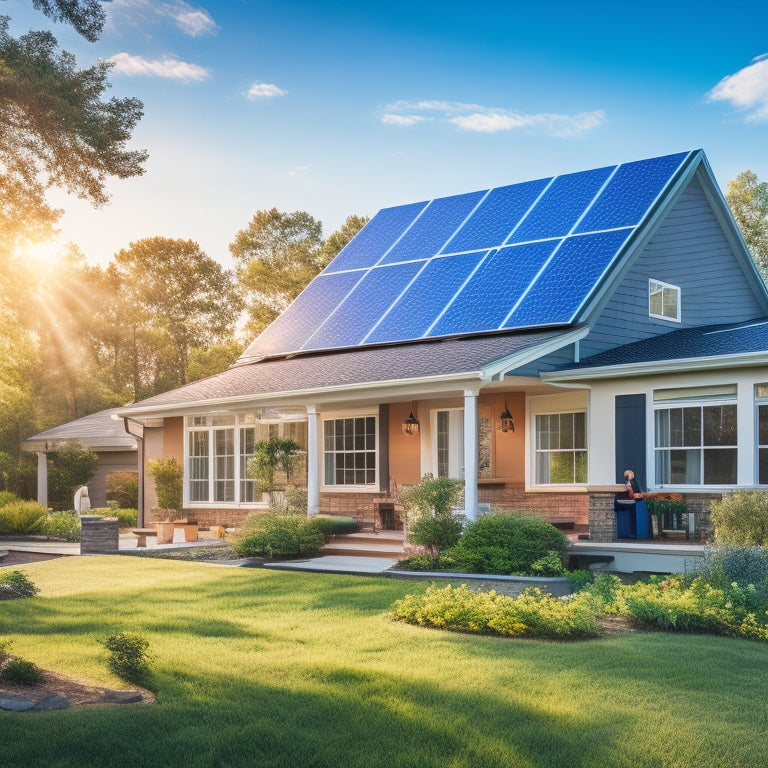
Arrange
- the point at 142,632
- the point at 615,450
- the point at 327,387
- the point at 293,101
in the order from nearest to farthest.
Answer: the point at 142,632, the point at 615,450, the point at 327,387, the point at 293,101

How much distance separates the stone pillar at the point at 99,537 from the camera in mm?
16141

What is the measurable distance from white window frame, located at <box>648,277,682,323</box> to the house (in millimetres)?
15210

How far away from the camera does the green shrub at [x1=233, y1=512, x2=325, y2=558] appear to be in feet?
46.8

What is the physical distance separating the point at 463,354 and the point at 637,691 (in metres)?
8.00

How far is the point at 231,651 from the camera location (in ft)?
26.2

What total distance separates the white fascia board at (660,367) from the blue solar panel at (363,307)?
481 cm

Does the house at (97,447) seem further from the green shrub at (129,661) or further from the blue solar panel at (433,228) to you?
the green shrub at (129,661)

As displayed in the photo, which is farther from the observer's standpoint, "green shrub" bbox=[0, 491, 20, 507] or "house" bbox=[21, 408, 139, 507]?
"house" bbox=[21, 408, 139, 507]

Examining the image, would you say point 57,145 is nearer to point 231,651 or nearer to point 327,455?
point 231,651

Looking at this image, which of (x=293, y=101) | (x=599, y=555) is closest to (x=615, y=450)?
(x=599, y=555)

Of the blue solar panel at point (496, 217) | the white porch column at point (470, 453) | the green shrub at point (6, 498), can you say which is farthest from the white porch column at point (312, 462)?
the green shrub at point (6, 498)

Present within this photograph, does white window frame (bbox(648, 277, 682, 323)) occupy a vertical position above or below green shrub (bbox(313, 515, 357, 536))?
above

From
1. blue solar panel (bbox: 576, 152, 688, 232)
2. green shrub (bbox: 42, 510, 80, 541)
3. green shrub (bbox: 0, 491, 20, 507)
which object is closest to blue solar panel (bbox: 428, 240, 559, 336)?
blue solar panel (bbox: 576, 152, 688, 232)

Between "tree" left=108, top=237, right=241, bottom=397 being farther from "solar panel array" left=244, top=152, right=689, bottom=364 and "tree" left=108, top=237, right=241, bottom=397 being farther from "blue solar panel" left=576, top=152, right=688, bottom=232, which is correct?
"blue solar panel" left=576, top=152, right=688, bottom=232
